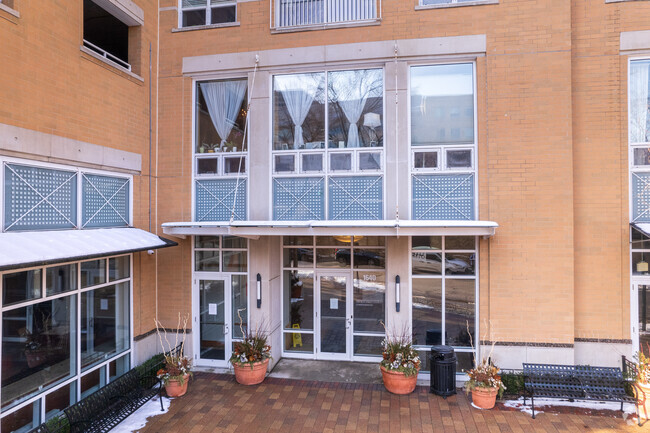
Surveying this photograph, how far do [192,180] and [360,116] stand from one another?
4.68 m

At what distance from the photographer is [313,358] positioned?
10.7m

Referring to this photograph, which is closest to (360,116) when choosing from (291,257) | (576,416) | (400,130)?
(400,130)

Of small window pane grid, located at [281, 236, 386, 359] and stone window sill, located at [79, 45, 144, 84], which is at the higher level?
stone window sill, located at [79, 45, 144, 84]

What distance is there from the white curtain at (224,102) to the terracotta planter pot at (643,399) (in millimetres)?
10622

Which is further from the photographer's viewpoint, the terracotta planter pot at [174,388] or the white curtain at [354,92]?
the white curtain at [354,92]

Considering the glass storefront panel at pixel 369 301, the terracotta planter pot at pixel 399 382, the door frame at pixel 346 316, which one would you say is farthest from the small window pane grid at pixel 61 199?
A: the terracotta planter pot at pixel 399 382

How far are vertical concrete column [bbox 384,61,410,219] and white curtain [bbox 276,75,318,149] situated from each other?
1951mm

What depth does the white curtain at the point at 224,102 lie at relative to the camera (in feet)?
34.1

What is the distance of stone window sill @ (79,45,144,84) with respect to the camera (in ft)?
27.3

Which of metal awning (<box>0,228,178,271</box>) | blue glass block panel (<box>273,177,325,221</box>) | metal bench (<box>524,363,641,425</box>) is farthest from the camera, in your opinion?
blue glass block panel (<box>273,177,325,221</box>)

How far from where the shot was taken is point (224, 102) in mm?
10469

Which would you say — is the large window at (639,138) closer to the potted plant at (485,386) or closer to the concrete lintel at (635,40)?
the concrete lintel at (635,40)

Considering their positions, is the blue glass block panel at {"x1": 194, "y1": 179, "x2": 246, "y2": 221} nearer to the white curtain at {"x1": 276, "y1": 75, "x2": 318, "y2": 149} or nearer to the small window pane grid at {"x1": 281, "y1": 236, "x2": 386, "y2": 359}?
the small window pane grid at {"x1": 281, "y1": 236, "x2": 386, "y2": 359}

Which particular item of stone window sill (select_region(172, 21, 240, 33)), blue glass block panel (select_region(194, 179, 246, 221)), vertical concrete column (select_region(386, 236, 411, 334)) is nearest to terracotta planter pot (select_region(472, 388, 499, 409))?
vertical concrete column (select_region(386, 236, 411, 334))
